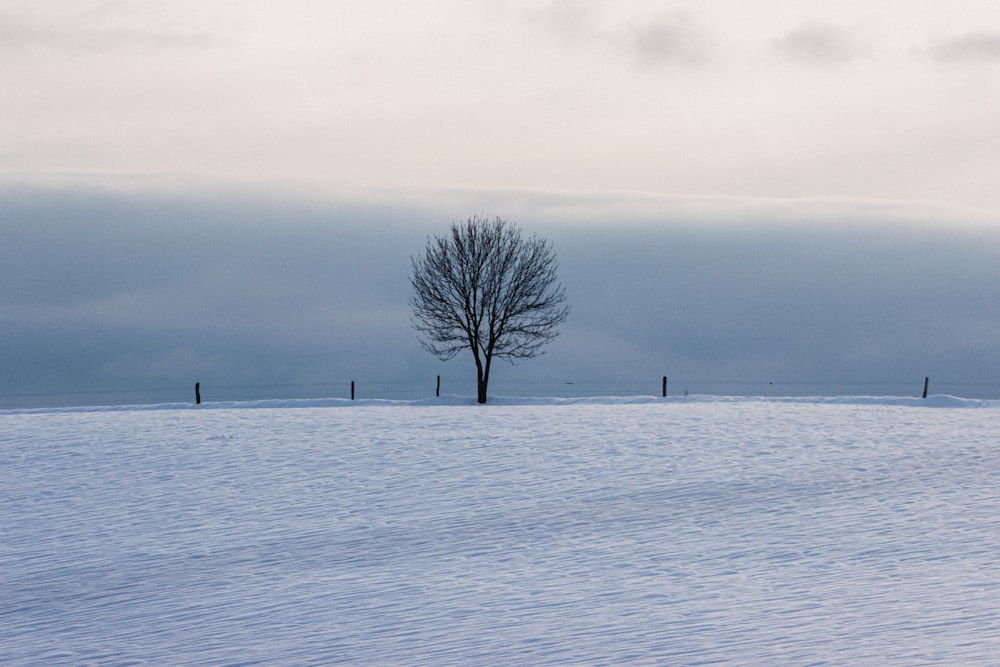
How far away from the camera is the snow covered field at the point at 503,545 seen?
10398mm

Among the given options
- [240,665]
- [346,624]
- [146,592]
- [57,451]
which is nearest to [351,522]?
[146,592]

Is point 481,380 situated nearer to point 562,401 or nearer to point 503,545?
point 562,401

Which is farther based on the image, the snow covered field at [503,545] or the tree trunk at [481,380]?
the tree trunk at [481,380]

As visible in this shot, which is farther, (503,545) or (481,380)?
(481,380)

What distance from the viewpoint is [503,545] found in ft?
49.2

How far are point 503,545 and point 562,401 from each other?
31.9m

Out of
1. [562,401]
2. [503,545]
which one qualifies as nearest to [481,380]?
[562,401]

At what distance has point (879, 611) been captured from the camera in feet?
35.8

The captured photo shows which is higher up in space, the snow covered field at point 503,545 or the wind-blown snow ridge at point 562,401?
the wind-blown snow ridge at point 562,401

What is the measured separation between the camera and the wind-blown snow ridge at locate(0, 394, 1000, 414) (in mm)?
41250

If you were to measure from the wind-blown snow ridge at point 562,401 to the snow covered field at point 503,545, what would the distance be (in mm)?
14027

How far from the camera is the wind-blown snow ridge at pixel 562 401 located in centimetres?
4125

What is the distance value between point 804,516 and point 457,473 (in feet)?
24.8

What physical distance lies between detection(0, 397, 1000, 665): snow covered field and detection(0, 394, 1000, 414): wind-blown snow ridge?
1403cm
